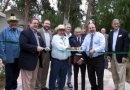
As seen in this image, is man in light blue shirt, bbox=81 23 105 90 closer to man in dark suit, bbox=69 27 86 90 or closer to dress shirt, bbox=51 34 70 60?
man in dark suit, bbox=69 27 86 90

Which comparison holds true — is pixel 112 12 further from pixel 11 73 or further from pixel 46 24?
pixel 11 73

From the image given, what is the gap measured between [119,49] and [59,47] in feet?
5.29

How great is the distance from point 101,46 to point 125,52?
2.27 ft

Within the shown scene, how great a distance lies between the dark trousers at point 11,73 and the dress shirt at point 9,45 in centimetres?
19

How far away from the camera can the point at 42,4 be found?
4469 centimetres

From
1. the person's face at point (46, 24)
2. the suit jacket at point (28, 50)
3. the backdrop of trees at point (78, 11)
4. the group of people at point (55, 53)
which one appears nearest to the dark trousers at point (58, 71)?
the group of people at point (55, 53)

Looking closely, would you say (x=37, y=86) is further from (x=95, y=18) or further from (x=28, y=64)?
(x=95, y=18)

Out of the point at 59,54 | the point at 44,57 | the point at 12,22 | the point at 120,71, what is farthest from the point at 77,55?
the point at 12,22

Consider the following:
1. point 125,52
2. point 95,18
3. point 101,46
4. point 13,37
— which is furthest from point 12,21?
point 95,18

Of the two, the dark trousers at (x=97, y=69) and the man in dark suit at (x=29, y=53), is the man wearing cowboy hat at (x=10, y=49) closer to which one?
the man in dark suit at (x=29, y=53)

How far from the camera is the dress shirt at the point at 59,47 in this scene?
9.37 metres

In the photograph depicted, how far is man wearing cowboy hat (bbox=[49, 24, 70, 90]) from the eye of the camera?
941 centimetres

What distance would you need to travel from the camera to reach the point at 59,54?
9422 mm

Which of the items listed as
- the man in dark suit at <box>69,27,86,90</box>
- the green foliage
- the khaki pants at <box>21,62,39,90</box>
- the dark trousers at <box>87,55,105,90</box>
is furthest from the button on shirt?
the green foliage
